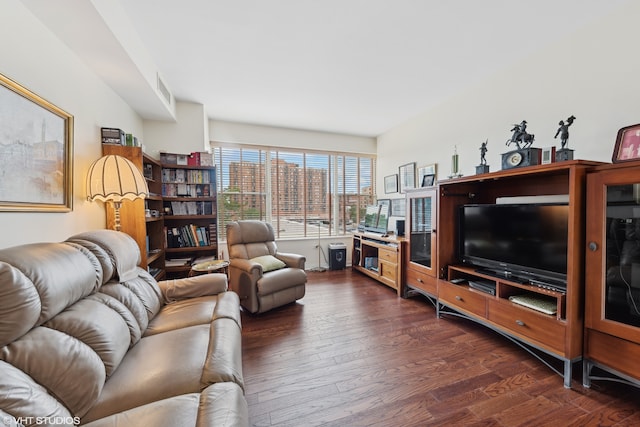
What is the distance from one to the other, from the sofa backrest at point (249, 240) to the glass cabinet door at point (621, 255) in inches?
120

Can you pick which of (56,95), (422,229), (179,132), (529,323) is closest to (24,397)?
(56,95)

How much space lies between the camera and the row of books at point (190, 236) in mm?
3207

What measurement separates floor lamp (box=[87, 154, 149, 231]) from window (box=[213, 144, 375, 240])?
6.57ft

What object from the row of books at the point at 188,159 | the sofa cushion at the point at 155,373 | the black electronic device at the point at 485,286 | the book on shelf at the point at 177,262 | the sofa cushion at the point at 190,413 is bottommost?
the sofa cushion at the point at 155,373

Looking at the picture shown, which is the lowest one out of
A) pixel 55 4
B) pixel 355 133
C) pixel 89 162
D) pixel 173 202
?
pixel 173 202

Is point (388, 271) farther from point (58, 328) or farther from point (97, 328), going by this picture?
point (58, 328)

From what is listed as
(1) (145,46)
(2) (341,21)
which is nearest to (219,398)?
(2) (341,21)

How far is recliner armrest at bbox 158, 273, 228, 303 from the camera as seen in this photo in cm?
206

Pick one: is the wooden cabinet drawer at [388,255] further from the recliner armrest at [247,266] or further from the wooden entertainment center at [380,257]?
the recliner armrest at [247,266]

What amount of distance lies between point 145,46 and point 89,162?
1137mm

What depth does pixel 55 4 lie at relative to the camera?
137cm

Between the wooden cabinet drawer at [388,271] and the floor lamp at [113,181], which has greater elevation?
the floor lamp at [113,181]

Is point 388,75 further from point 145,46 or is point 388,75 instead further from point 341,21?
point 145,46

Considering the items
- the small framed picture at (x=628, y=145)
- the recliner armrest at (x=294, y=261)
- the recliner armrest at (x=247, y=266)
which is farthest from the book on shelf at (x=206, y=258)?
the small framed picture at (x=628, y=145)
